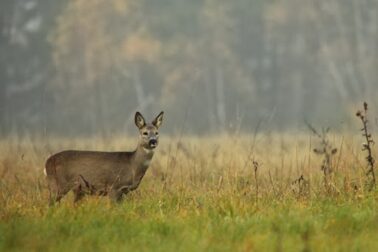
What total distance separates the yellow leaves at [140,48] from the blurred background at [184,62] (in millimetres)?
61

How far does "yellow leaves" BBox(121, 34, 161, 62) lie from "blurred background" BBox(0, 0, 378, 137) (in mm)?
61

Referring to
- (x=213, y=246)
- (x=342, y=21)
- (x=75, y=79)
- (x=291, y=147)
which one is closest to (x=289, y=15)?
(x=342, y=21)

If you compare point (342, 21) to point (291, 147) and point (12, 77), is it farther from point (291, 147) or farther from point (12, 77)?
point (291, 147)

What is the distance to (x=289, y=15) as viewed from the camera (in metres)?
55.6

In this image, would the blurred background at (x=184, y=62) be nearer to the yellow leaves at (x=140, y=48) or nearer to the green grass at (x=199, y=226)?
the yellow leaves at (x=140, y=48)

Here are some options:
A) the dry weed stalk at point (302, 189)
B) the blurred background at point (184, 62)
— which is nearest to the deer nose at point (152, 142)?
the dry weed stalk at point (302, 189)

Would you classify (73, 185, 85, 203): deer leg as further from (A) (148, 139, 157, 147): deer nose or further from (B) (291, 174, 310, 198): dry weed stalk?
(B) (291, 174, 310, 198): dry weed stalk

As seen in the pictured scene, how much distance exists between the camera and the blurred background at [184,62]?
1932 inches

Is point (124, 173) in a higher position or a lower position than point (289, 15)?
lower

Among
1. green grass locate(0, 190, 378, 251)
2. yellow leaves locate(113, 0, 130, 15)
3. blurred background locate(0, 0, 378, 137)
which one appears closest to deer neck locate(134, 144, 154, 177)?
green grass locate(0, 190, 378, 251)

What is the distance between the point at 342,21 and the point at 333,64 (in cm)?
250

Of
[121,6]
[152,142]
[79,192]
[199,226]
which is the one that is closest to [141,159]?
[152,142]

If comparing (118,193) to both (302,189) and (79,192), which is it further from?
(302,189)

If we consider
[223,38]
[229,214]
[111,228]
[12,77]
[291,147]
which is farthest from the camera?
[223,38]
